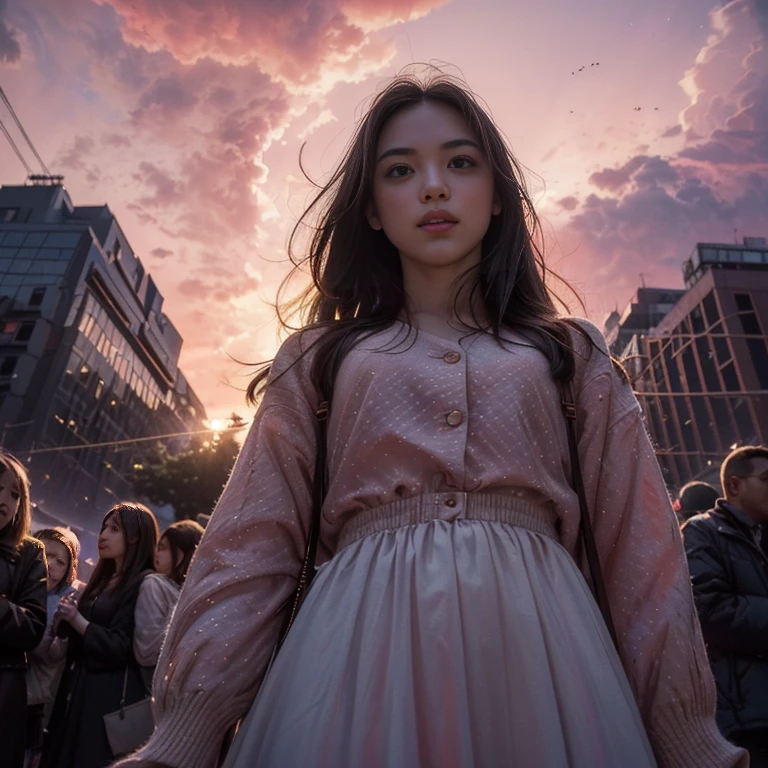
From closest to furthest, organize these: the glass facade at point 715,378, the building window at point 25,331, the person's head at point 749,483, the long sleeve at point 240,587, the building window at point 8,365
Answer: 1. the long sleeve at point 240,587
2. the person's head at point 749,483
3. the glass facade at point 715,378
4. the building window at point 8,365
5. the building window at point 25,331

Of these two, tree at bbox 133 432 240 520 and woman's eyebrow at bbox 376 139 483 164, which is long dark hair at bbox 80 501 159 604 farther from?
tree at bbox 133 432 240 520

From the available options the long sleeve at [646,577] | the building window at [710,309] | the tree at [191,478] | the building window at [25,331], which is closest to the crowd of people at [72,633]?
the long sleeve at [646,577]

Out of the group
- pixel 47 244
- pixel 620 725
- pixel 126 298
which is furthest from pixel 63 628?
pixel 126 298

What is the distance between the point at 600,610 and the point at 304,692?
2.07ft

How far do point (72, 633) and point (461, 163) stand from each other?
371 centimetres

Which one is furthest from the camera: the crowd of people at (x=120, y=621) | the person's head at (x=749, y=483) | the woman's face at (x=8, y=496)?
the person's head at (x=749, y=483)

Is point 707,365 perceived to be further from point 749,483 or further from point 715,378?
point 749,483

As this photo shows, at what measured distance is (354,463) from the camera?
1.55 m

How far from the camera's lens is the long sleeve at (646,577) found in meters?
1.23

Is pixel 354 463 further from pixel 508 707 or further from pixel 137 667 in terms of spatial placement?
pixel 137 667

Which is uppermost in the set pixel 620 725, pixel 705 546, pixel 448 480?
pixel 705 546

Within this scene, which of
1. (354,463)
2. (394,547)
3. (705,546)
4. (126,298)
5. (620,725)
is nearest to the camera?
(620,725)

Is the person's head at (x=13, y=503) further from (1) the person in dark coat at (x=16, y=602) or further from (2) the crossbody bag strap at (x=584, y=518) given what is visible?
(2) the crossbody bag strap at (x=584, y=518)

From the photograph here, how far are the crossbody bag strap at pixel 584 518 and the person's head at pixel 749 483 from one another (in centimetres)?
243
